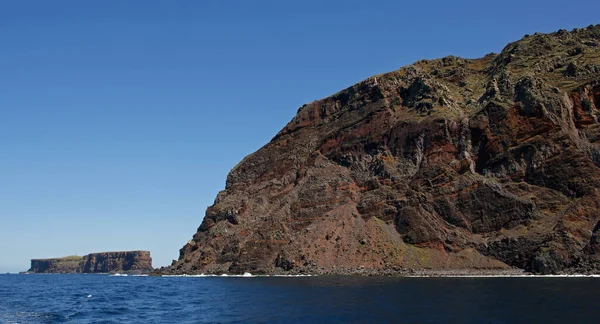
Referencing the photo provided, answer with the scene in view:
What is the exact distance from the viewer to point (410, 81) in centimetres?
19312

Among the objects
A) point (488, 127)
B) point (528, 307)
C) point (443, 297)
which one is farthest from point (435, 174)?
point (528, 307)

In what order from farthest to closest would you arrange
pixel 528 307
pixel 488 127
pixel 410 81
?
pixel 410 81 < pixel 488 127 < pixel 528 307

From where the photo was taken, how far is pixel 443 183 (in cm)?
15550

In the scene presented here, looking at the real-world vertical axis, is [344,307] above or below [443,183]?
below

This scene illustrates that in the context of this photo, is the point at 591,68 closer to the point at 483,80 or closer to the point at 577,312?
the point at 483,80

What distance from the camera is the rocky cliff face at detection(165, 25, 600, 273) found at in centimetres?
13662

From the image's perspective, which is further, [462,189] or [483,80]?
[483,80]

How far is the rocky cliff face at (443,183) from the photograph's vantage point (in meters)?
137

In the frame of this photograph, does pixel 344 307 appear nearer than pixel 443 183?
Yes

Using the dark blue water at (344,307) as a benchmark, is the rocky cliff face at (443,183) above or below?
above

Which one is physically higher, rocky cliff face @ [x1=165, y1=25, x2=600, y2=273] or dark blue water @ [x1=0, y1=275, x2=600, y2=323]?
rocky cliff face @ [x1=165, y1=25, x2=600, y2=273]

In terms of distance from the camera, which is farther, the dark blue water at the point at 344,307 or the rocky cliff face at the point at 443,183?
the rocky cliff face at the point at 443,183

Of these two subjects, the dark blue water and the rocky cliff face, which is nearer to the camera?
the dark blue water

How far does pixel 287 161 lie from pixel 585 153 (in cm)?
9753
